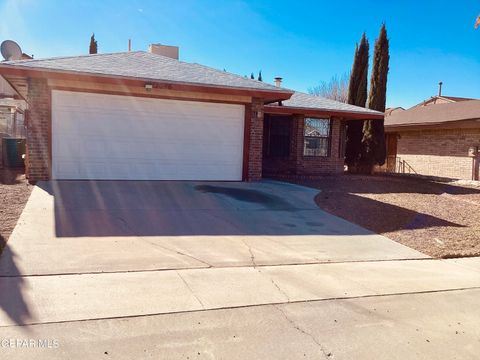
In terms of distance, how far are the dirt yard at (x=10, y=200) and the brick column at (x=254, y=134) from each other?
629 centimetres

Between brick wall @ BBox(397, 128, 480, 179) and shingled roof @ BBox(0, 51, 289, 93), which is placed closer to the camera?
shingled roof @ BBox(0, 51, 289, 93)

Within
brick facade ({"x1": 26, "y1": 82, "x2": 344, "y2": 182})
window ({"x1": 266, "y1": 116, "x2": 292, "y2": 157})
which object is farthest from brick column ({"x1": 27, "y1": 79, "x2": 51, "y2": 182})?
window ({"x1": 266, "y1": 116, "x2": 292, "y2": 157})

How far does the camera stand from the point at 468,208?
36.6 feet

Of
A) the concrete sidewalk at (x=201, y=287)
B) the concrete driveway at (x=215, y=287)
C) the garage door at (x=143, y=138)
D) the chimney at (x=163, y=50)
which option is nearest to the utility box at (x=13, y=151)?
the garage door at (x=143, y=138)

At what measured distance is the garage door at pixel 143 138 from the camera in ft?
37.1

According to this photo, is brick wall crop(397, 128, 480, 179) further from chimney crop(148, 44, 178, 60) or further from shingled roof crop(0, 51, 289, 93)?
chimney crop(148, 44, 178, 60)

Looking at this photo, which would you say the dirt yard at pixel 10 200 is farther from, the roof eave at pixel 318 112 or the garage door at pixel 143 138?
the roof eave at pixel 318 112

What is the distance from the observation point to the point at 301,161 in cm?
1691

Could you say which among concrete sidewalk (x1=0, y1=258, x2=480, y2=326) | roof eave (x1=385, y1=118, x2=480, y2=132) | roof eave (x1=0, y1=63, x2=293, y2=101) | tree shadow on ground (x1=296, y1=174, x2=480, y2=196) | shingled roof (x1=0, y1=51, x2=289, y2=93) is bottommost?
concrete sidewalk (x1=0, y1=258, x2=480, y2=326)

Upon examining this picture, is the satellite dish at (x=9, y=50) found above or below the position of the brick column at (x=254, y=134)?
above

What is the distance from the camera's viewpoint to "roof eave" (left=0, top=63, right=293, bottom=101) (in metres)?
10.2

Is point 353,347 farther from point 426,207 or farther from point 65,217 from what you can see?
point 426,207

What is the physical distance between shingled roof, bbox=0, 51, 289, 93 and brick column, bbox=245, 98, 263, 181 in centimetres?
73

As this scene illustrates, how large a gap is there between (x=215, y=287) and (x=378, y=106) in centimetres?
1630
